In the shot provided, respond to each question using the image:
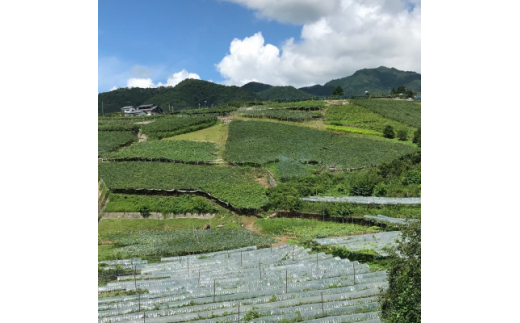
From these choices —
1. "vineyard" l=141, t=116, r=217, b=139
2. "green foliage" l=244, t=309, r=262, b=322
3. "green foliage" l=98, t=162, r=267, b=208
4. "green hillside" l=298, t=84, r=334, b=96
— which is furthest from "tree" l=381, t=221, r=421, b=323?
"green hillside" l=298, t=84, r=334, b=96

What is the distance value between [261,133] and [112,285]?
860 inches

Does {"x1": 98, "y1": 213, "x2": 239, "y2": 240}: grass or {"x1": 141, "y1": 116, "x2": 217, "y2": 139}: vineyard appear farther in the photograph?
{"x1": 141, "y1": 116, "x2": 217, "y2": 139}: vineyard

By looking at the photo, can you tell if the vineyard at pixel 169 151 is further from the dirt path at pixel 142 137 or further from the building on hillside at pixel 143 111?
the building on hillside at pixel 143 111

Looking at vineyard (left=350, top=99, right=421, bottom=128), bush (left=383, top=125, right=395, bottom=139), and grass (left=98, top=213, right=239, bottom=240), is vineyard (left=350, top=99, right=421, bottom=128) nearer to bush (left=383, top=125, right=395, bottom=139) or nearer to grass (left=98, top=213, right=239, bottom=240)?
bush (left=383, top=125, right=395, bottom=139)

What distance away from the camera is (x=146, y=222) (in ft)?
63.9

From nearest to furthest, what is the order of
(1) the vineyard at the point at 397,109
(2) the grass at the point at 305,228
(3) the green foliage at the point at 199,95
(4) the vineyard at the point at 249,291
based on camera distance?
(4) the vineyard at the point at 249,291 → (2) the grass at the point at 305,228 → (1) the vineyard at the point at 397,109 → (3) the green foliage at the point at 199,95

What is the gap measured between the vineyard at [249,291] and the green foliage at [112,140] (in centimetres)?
2010

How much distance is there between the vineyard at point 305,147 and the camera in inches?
996

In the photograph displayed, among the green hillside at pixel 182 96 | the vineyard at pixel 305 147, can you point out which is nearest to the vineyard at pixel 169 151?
the vineyard at pixel 305 147

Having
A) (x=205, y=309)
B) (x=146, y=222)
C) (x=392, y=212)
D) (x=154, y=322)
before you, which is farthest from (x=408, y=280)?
(x=146, y=222)

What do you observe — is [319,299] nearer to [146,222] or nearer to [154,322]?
[154,322]

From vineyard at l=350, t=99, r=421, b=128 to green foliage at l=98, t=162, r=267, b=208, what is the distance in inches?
697

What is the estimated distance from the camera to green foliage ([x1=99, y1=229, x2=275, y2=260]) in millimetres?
13953
